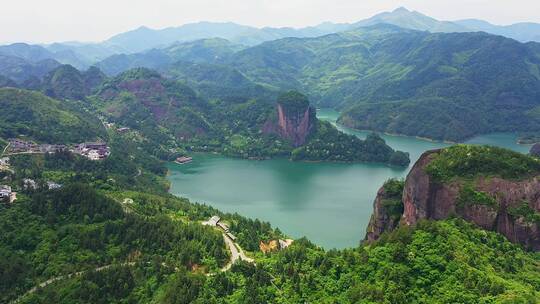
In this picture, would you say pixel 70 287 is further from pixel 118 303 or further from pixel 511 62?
pixel 511 62

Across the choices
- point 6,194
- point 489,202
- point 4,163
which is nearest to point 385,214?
point 489,202

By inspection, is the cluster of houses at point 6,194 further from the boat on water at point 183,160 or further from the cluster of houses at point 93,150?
the boat on water at point 183,160

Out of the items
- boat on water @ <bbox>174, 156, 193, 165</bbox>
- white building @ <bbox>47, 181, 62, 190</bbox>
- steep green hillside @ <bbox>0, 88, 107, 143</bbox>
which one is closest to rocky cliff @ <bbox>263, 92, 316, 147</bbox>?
boat on water @ <bbox>174, 156, 193, 165</bbox>

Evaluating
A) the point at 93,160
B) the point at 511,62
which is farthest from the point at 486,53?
the point at 93,160

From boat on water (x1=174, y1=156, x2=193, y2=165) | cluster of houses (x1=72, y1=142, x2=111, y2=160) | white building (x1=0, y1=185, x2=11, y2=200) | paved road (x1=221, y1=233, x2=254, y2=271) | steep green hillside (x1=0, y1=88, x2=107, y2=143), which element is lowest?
boat on water (x1=174, y1=156, x2=193, y2=165)

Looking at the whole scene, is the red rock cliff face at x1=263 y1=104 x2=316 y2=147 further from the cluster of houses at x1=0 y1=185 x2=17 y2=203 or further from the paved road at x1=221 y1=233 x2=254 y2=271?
the cluster of houses at x1=0 y1=185 x2=17 y2=203

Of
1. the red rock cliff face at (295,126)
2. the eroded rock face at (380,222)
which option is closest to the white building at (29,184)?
the eroded rock face at (380,222)
